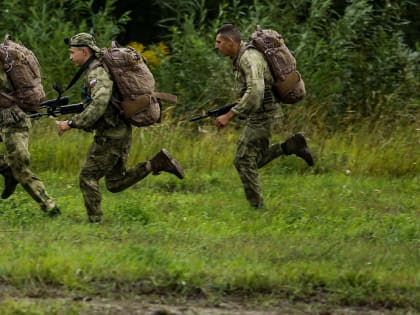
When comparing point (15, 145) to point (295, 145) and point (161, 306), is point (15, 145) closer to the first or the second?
point (295, 145)

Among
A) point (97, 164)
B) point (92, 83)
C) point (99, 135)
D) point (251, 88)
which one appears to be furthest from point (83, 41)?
point (251, 88)

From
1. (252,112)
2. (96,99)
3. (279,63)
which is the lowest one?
(252,112)

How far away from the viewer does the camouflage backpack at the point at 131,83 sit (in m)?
9.10

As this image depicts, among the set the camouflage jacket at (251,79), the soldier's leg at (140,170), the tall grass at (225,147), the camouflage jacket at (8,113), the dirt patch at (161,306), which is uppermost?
the camouflage jacket at (251,79)

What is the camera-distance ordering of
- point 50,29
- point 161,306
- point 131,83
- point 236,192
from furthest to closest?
point 50,29 → point 236,192 → point 131,83 → point 161,306

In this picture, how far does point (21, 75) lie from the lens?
30.9 ft

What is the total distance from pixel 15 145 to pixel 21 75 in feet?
2.21

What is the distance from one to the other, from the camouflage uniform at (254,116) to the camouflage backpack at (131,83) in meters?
1.01

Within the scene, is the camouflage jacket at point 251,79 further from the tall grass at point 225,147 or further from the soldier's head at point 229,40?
the tall grass at point 225,147

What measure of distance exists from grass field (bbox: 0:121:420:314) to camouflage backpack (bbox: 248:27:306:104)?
1.25 metres

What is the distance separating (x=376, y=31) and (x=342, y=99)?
124 centimetres

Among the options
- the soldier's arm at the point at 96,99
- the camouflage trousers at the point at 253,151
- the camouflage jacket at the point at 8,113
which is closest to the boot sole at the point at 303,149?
the camouflage trousers at the point at 253,151

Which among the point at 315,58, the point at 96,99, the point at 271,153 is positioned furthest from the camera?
the point at 315,58

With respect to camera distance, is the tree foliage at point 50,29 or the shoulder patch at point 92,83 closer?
the shoulder patch at point 92,83
